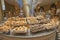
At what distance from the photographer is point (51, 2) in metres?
3.72

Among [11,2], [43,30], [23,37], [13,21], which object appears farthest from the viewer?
[11,2]

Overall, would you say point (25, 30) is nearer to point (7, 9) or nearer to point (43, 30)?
point (43, 30)

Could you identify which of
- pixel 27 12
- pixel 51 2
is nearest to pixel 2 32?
pixel 27 12

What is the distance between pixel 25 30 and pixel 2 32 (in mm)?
352

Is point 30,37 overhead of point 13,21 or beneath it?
beneath

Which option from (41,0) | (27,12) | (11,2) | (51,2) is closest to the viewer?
(27,12)

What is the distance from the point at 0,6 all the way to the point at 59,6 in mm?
1760

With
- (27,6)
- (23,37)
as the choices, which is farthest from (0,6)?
(23,37)

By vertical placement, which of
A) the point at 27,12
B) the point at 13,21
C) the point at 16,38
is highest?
the point at 27,12

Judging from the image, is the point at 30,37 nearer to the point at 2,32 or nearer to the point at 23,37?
the point at 23,37

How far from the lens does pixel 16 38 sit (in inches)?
73.0

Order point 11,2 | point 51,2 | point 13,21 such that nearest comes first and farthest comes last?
point 13,21 → point 11,2 → point 51,2

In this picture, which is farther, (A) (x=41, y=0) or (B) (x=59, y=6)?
(B) (x=59, y=6)

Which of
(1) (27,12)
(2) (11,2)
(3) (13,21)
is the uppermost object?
(2) (11,2)
